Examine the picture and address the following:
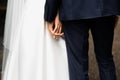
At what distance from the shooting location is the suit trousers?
6.46ft

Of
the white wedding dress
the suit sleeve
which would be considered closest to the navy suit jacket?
the suit sleeve

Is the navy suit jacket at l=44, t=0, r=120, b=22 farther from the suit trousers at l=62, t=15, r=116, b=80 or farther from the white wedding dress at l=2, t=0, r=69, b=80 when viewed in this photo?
the white wedding dress at l=2, t=0, r=69, b=80

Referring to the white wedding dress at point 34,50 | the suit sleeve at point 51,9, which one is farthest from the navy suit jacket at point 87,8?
the white wedding dress at point 34,50

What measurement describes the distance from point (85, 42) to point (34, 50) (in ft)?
1.22

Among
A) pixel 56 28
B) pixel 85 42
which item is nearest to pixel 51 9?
pixel 56 28

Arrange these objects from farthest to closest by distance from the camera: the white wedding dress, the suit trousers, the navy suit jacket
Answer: the white wedding dress
the suit trousers
the navy suit jacket

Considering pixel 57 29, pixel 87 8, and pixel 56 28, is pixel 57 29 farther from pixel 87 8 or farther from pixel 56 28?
pixel 87 8

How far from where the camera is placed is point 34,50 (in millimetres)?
2174

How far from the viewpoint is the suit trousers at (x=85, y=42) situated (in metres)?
1.97

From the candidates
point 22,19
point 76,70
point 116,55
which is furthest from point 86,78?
point 116,55

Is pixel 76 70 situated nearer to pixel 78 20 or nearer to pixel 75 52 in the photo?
pixel 75 52

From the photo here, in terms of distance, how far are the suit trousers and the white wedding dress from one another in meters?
0.14

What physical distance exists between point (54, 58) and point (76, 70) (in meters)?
0.21

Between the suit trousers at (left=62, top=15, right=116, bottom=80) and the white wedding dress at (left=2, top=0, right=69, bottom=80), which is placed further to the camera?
the white wedding dress at (left=2, top=0, right=69, bottom=80)
